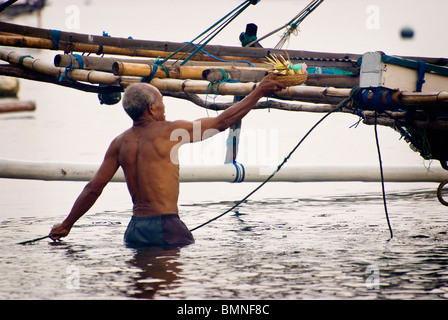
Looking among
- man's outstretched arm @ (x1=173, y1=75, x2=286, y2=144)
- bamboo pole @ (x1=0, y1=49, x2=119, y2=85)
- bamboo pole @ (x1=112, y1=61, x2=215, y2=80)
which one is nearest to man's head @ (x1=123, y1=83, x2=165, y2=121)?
man's outstretched arm @ (x1=173, y1=75, x2=286, y2=144)

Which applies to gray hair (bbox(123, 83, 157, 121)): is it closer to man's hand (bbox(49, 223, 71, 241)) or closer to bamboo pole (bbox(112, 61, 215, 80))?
man's hand (bbox(49, 223, 71, 241))

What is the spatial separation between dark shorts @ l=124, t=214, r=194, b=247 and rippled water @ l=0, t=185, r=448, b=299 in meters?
0.09

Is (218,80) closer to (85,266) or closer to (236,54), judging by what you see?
(236,54)

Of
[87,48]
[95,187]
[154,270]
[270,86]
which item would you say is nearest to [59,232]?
[95,187]

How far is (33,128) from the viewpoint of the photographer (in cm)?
2716

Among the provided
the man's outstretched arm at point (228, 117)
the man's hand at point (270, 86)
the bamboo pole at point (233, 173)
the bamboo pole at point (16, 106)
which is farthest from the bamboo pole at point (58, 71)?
the bamboo pole at point (16, 106)

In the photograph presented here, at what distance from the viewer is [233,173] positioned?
35.2ft

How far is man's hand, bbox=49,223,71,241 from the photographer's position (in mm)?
7163

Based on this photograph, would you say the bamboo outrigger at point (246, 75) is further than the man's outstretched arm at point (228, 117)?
Yes

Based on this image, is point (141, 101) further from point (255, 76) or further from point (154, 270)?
point (255, 76)

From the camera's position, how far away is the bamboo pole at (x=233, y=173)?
1016 cm

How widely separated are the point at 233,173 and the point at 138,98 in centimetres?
408

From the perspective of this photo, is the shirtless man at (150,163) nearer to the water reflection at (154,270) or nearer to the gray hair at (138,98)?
the gray hair at (138,98)

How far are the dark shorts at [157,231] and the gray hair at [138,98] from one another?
0.93 meters
